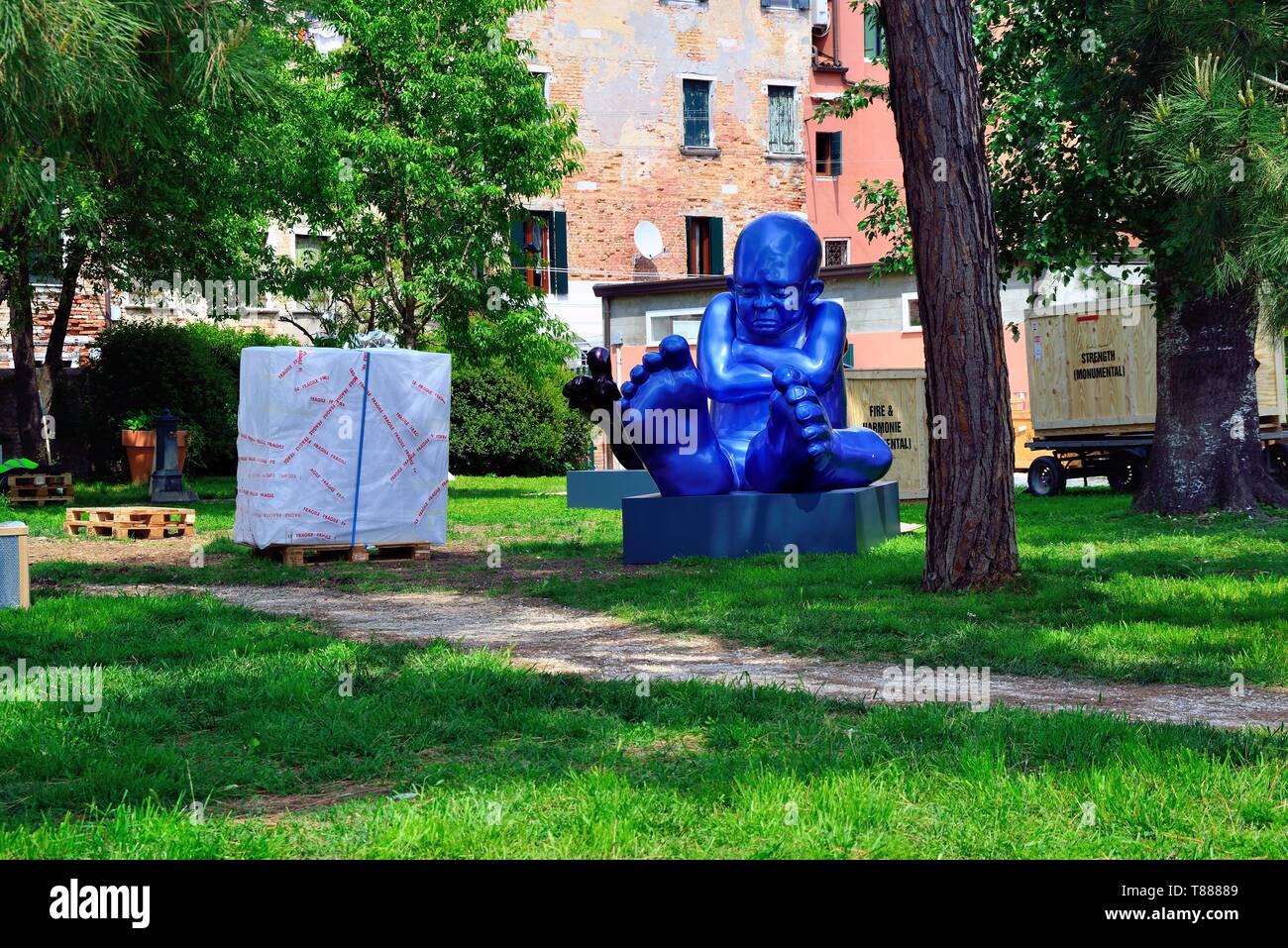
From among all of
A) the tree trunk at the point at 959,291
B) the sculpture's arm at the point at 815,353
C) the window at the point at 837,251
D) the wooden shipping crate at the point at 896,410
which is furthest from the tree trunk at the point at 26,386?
the window at the point at 837,251

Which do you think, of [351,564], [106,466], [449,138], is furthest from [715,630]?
[106,466]

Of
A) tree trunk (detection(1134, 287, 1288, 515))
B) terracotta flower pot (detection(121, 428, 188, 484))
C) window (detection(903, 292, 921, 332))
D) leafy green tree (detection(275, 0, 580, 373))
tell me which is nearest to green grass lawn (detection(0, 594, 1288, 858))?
tree trunk (detection(1134, 287, 1288, 515))

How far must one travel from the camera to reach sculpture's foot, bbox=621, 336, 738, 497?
424 inches

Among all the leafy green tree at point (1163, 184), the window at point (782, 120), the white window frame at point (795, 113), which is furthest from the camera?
the window at point (782, 120)

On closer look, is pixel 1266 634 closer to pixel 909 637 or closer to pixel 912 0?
pixel 909 637

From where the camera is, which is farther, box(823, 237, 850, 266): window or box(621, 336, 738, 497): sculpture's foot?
box(823, 237, 850, 266): window

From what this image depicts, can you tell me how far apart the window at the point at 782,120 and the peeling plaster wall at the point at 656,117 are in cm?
21

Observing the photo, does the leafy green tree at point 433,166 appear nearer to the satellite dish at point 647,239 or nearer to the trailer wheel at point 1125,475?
the trailer wheel at point 1125,475

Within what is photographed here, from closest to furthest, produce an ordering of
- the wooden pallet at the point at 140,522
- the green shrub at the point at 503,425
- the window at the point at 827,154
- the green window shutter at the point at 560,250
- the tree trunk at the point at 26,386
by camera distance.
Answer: the wooden pallet at the point at 140,522 → the tree trunk at the point at 26,386 → the green shrub at the point at 503,425 → the green window shutter at the point at 560,250 → the window at the point at 827,154

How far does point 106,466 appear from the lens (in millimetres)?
26031

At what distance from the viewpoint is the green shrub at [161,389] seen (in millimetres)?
25984

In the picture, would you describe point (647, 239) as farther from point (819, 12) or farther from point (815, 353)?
point (815, 353)

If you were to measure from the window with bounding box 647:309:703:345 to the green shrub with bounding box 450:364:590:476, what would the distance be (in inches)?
138

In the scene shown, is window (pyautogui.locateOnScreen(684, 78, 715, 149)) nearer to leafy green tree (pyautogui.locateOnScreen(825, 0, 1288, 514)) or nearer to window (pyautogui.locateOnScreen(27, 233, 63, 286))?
window (pyautogui.locateOnScreen(27, 233, 63, 286))
